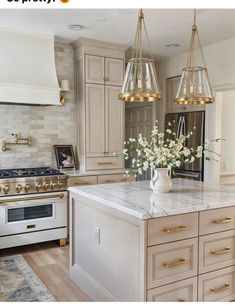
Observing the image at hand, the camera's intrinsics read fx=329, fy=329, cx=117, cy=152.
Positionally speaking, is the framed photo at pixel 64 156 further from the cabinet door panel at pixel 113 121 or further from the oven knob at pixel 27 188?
the oven knob at pixel 27 188

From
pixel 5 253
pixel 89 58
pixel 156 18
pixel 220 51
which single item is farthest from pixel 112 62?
pixel 5 253

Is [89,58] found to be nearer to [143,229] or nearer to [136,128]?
[136,128]

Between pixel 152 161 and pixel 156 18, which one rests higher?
pixel 156 18

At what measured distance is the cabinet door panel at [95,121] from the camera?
4.61m

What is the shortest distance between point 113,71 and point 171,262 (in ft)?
10.6

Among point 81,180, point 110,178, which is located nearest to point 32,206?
point 81,180

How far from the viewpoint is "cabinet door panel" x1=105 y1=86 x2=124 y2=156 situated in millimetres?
4770

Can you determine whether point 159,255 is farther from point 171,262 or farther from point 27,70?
point 27,70

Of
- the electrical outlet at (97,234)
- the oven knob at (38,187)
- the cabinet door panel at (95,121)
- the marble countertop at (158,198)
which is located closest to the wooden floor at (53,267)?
the electrical outlet at (97,234)

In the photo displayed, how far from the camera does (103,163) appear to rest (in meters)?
4.74

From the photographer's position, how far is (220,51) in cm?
460

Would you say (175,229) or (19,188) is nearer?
(175,229)

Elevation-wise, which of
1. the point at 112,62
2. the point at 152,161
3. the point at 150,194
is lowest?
the point at 150,194

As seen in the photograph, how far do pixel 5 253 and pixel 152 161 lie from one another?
229cm
